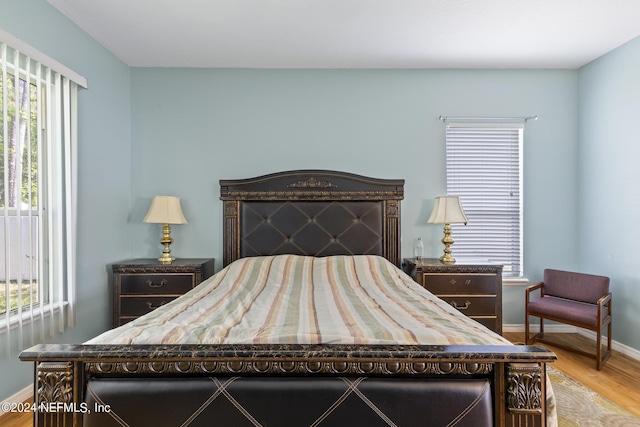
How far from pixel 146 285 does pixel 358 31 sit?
111 inches

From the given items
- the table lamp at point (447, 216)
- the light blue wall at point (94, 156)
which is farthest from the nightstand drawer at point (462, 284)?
the light blue wall at point (94, 156)

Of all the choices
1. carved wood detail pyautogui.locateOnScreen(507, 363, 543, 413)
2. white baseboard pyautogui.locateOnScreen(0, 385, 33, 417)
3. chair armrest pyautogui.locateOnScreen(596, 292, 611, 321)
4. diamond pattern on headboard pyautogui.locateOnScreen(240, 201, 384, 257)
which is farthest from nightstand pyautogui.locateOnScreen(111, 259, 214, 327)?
chair armrest pyautogui.locateOnScreen(596, 292, 611, 321)

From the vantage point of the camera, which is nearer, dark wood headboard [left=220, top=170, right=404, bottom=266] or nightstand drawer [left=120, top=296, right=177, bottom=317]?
nightstand drawer [left=120, top=296, right=177, bottom=317]

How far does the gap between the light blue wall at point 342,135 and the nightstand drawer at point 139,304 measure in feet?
1.87

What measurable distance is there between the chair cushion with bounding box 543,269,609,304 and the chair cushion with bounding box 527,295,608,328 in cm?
6

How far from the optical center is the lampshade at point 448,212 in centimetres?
312

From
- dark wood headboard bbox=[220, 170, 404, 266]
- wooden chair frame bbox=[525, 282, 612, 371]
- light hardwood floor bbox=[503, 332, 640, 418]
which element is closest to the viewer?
light hardwood floor bbox=[503, 332, 640, 418]

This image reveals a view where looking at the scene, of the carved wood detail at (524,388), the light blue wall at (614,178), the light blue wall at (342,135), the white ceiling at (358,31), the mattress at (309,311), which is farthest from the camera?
the light blue wall at (342,135)

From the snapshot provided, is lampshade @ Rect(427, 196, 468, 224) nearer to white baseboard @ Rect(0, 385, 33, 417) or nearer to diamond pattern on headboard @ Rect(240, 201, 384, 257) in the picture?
diamond pattern on headboard @ Rect(240, 201, 384, 257)

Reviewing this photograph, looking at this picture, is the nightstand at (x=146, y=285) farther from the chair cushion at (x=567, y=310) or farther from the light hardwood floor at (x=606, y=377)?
the chair cushion at (x=567, y=310)

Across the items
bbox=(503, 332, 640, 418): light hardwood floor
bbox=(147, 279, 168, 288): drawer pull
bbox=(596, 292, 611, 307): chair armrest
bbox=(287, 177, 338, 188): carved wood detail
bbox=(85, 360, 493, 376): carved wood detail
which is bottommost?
bbox=(503, 332, 640, 418): light hardwood floor

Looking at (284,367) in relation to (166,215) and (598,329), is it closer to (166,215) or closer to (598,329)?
(166,215)

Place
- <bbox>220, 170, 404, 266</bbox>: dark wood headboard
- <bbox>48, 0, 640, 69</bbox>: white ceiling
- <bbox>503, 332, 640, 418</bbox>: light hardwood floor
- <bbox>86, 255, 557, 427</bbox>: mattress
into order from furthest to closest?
<bbox>220, 170, 404, 266</bbox>: dark wood headboard
<bbox>48, 0, 640, 69</bbox>: white ceiling
<bbox>503, 332, 640, 418</bbox>: light hardwood floor
<bbox>86, 255, 557, 427</bbox>: mattress

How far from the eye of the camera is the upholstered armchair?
8.72 ft
